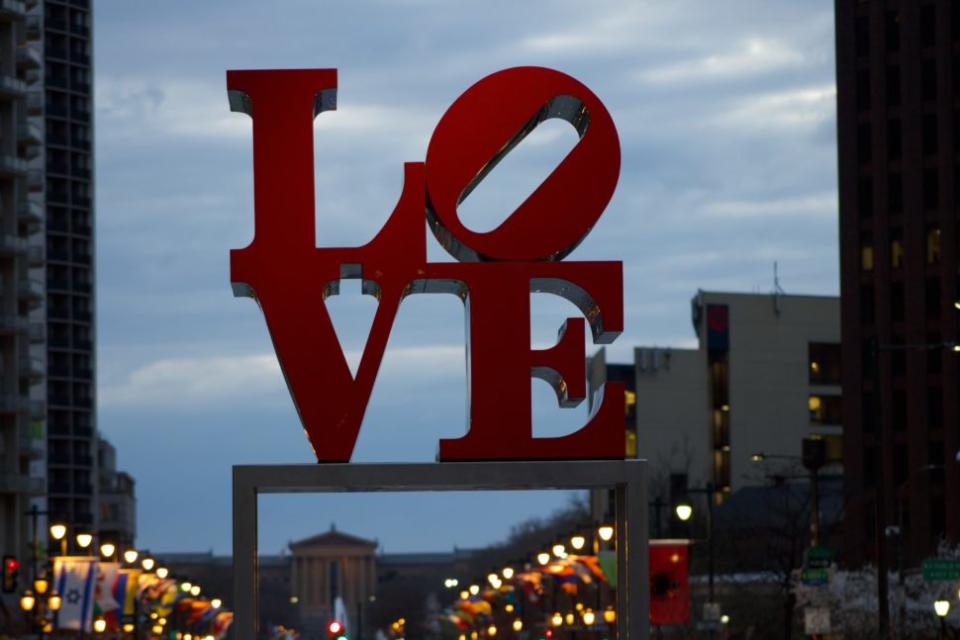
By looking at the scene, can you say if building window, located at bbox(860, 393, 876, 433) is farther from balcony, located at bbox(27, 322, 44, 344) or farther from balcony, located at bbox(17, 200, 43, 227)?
balcony, located at bbox(17, 200, 43, 227)

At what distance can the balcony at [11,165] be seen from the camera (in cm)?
10819

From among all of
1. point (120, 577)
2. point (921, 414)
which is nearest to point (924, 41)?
point (921, 414)

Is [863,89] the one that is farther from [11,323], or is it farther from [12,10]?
[11,323]

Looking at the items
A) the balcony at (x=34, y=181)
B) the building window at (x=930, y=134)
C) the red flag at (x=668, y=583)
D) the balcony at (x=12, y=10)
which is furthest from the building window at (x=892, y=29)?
the red flag at (x=668, y=583)

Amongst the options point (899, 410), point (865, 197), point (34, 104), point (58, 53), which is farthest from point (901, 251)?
point (58, 53)

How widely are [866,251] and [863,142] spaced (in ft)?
22.1

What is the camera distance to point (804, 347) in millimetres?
180625

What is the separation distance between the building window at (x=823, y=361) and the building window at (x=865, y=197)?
5185 cm

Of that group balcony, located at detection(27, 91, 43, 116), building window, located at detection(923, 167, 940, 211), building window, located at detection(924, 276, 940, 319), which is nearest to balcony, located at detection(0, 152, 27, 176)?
balcony, located at detection(27, 91, 43, 116)

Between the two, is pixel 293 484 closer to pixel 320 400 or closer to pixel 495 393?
pixel 320 400

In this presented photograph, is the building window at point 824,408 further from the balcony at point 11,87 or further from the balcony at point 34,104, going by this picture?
the balcony at point 11,87

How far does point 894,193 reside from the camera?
418 ft

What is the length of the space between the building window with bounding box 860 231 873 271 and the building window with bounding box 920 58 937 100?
31.1ft

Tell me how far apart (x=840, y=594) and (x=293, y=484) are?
62.7m
